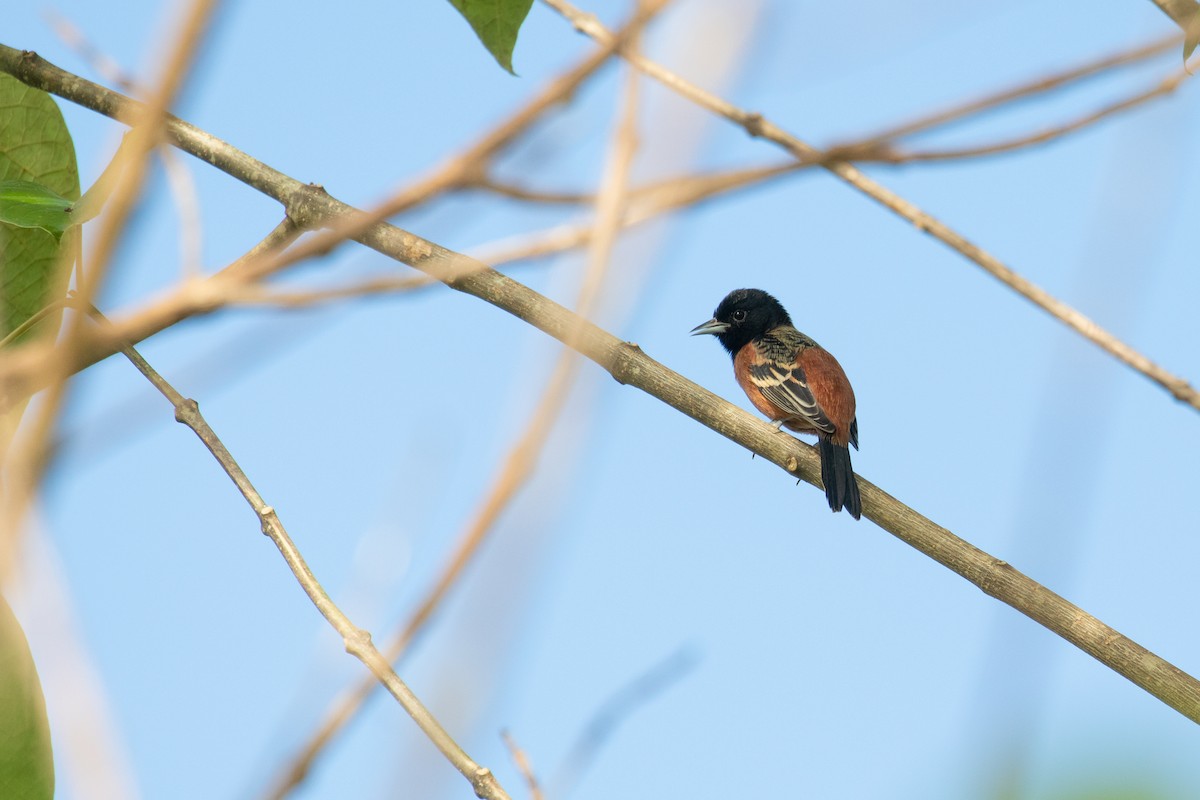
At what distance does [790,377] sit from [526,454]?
6.18 metres

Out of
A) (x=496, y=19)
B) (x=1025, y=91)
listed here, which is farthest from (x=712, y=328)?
(x=1025, y=91)

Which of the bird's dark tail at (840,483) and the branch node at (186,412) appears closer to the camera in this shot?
the branch node at (186,412)

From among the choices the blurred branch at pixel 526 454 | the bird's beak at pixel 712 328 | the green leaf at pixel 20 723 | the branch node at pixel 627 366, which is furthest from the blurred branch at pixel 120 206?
the bird's beak at pixel 712 328

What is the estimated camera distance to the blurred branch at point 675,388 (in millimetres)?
2851

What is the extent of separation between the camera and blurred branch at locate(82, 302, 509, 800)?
1155mm

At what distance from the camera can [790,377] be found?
694 cm

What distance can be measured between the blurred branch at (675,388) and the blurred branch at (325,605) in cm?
72

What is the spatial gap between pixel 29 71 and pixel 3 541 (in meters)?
2.76

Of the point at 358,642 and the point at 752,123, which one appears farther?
the point at 752,123

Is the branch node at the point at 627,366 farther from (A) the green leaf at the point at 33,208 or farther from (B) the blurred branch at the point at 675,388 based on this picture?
(A) the green leaf at the point at 33,208

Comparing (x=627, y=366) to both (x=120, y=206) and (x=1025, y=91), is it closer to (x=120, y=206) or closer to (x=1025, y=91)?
(x=1025, y=91)

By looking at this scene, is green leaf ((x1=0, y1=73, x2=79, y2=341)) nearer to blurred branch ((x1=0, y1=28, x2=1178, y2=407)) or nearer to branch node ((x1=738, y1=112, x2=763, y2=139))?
branch node ((x1=738, y1=112, x2=763, y2=139))

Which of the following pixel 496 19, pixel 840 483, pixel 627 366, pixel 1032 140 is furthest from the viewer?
pixel 840 483

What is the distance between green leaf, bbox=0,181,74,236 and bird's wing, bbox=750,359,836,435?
421 centimetres
